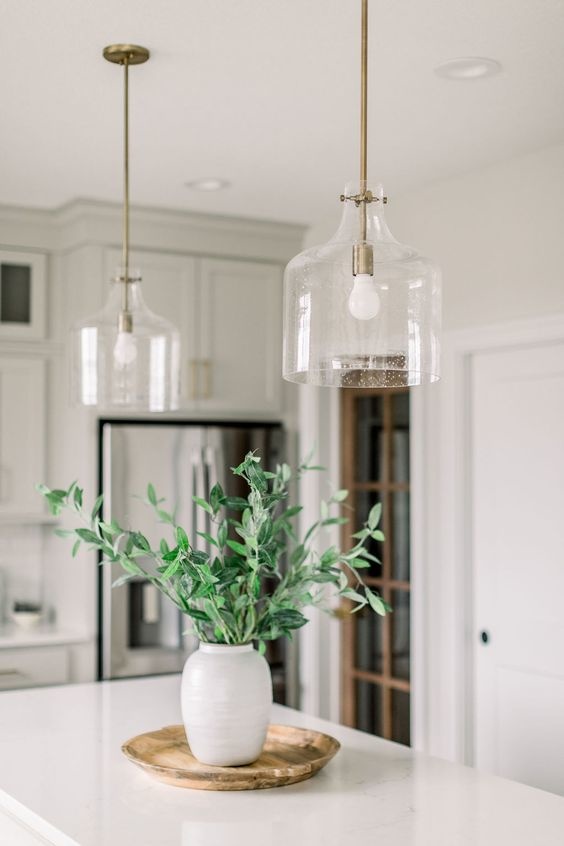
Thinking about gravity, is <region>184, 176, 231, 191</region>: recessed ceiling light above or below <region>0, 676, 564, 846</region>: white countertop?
above

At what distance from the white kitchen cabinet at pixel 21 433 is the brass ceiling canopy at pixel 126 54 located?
1776 millimetres

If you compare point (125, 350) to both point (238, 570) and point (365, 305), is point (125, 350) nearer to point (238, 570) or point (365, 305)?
point (238, 570)

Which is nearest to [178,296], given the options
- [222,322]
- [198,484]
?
[222,322]

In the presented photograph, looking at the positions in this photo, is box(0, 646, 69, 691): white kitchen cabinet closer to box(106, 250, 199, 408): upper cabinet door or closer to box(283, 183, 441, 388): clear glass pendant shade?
box(106, 250, 199, 408): upper cabinet door

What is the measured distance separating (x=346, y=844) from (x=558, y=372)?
79.5 inches

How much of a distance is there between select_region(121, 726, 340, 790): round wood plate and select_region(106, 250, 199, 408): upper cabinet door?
6.73 feet

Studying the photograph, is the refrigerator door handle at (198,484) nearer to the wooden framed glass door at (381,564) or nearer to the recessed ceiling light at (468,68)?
the wooden framed glass door at (381,564)

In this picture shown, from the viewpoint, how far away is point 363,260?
5.69 feet

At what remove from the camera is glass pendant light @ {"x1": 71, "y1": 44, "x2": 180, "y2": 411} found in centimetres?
263

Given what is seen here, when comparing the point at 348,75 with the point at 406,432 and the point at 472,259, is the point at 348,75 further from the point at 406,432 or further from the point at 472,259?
the point at 406,432

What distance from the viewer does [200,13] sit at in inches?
93.1

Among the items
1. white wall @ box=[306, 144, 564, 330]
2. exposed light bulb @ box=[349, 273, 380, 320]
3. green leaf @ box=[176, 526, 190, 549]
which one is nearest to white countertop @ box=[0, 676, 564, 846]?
green leaf @ box=[176, 526, 190, 549]

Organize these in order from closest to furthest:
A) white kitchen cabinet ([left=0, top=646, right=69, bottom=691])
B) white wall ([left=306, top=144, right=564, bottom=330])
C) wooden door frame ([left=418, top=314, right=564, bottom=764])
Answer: white wall ([left=306, top=144, right=564, bottom=330])
wooden door frame ([left=418, top=314, right=564, bottom=764])
white kitchen cabinet ([left=0, top=646, right=69, bottom=691])

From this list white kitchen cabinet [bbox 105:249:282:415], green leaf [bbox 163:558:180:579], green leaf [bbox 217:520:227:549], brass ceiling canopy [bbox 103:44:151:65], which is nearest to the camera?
green leaf [bbox 163:558:180:579]
